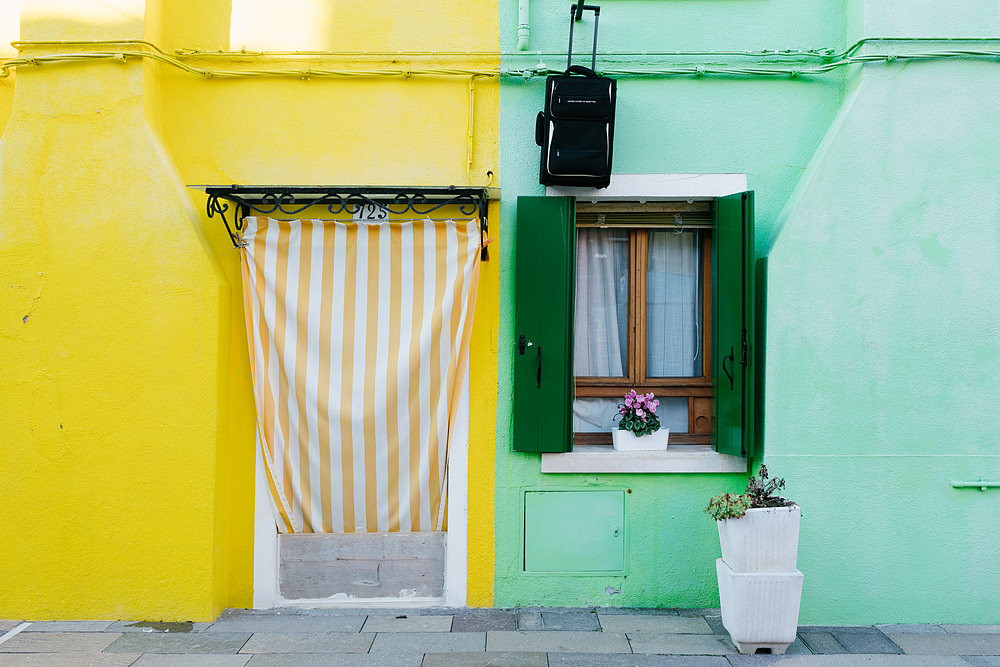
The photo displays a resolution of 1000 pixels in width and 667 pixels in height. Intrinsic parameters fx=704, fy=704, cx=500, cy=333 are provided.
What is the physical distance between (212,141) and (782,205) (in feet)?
A: 13.3

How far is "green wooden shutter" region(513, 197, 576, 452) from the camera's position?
15.7 feet

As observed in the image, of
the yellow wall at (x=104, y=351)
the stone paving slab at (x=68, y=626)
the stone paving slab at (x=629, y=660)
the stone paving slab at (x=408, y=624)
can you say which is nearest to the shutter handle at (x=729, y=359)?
the stone paving slab at (x=629, y=660)

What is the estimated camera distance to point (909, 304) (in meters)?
4.66

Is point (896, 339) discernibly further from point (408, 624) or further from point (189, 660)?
point (189, 660)

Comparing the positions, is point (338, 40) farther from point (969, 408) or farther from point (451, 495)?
point (969, 408)

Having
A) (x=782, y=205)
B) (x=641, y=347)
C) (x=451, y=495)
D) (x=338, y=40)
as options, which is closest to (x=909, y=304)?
(x=782, y=205)

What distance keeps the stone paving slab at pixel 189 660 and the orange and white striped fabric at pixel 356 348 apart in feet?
3.47

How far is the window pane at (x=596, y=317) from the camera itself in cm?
523

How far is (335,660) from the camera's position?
410cm

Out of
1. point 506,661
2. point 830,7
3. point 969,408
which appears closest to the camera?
point 506,661

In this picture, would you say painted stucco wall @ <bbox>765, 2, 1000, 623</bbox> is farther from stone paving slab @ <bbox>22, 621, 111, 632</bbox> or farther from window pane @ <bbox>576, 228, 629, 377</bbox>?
stone paving slab @ <bbox>22, 621, 111, 632</bbox>

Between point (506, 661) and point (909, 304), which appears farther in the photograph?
point (909, 304)

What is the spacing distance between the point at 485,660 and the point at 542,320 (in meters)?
2.15

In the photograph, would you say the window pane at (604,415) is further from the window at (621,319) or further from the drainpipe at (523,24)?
the drainpipe at (523,24)
